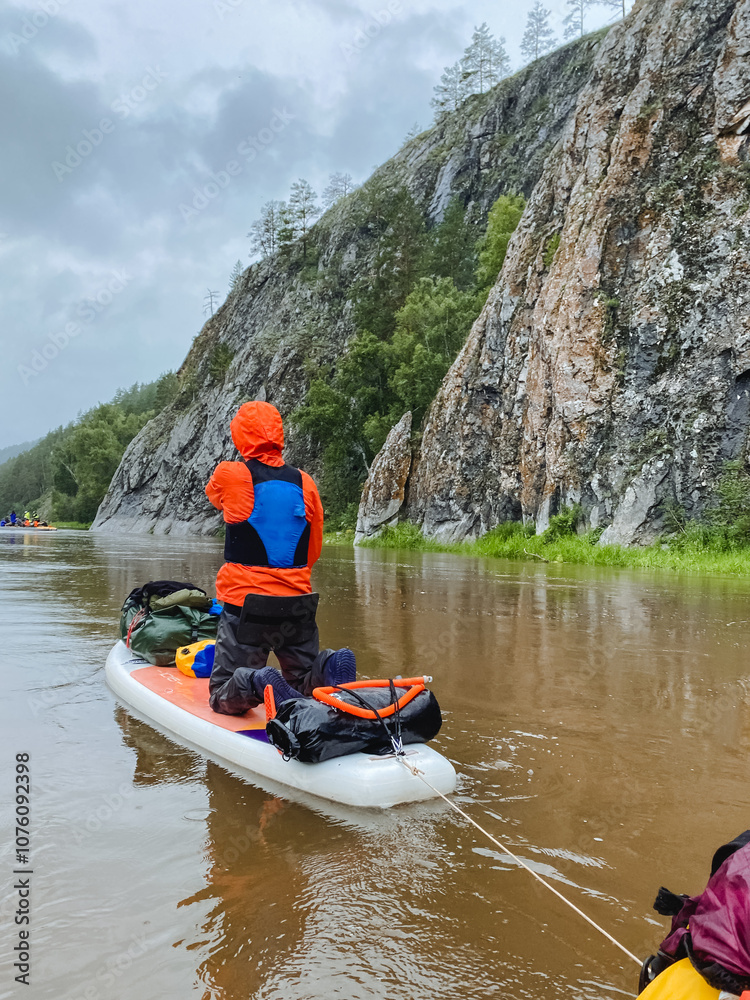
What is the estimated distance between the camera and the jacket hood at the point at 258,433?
4.43 metres

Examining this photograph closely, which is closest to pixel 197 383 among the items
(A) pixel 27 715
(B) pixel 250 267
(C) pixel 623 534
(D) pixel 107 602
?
(B) pixel 250 267

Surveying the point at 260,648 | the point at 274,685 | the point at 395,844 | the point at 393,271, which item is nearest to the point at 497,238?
the point at 393,271

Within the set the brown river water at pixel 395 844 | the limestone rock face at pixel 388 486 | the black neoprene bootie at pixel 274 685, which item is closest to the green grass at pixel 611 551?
the limestone rock face at pixel 388 486

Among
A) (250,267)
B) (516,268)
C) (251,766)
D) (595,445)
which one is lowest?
(251,766)

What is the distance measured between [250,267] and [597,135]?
47.9 m

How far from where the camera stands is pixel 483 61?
71.4m

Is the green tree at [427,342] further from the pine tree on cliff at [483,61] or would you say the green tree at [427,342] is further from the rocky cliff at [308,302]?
the pine tree on cliff at [483,61]

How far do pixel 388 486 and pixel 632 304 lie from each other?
15.1 metres

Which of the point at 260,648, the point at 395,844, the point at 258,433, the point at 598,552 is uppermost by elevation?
the point at 258,433

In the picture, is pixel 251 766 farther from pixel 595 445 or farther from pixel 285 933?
pixel 595 445

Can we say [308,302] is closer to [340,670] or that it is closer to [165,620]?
[165,620]

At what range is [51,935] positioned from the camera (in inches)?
87.6

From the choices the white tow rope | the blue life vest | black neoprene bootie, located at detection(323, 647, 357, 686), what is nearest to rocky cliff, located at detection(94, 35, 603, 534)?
the blue life vest

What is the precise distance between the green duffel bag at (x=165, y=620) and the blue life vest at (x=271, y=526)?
5.48 ft
